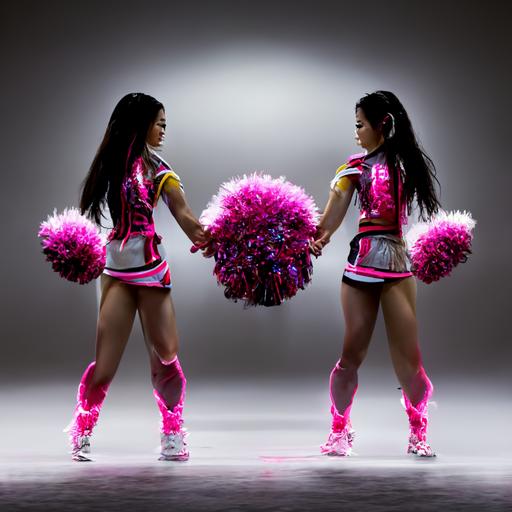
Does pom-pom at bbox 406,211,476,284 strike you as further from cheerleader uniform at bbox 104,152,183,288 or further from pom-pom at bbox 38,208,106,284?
pom-pom at bbox 38,208,106,284

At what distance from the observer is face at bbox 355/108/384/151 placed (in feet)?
16.2

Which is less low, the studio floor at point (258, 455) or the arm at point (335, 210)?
the arm at point (335, 210)

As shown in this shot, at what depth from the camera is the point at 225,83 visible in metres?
7.49

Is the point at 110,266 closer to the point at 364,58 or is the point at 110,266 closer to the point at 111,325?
the point at 111,325

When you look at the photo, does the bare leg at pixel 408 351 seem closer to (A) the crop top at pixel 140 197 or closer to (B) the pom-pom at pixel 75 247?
(A) the crop top at pixel 140 197

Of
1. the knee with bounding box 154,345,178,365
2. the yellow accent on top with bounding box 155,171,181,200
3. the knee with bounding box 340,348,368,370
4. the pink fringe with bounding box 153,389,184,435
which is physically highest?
the yellow accent on top with bounding box 155,171,181,200

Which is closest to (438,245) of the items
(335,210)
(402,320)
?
(402,320)

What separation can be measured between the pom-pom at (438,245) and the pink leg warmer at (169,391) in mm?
1175

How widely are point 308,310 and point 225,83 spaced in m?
1.64

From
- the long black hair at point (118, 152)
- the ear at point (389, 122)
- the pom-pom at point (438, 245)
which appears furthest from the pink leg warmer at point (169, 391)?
the ear at point (389, 122)

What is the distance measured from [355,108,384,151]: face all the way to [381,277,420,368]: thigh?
24.6 inches

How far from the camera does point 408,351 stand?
4871 millimetres

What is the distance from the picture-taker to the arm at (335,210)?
4.86 m

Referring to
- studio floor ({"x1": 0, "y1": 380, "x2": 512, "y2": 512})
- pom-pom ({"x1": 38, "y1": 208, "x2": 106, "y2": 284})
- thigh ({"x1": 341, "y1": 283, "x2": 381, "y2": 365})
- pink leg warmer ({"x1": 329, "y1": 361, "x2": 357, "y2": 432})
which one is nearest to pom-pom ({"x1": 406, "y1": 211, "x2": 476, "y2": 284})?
thigh ({"x1": 341, "y1": 283, "x2": 381, "y2": 365})
